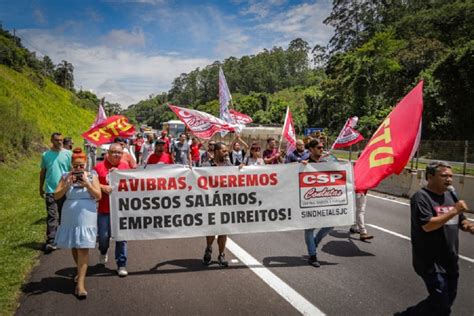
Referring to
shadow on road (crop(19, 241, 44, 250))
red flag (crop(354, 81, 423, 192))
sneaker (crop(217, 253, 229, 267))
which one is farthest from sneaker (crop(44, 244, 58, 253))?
red flag (crop(354, 81, 423, 192))

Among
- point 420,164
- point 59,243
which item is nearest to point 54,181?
point 59,243

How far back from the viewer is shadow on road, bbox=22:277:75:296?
16.1ft

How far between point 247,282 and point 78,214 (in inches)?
89.6

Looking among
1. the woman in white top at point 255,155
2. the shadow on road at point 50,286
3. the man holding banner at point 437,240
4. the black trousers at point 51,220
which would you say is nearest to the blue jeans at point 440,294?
the man holding banner at point 437,240

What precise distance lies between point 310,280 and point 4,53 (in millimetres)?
45957

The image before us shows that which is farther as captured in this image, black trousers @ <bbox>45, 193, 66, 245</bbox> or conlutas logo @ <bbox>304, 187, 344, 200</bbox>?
black trousers @ <bbox>45, 193, 66, 245</bbox>

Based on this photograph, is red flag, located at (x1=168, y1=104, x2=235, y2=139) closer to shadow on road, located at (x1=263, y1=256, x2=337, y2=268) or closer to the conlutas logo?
the conlutas logo

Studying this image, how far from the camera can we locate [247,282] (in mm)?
5242

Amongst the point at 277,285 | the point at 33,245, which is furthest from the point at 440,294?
the point at 33,245

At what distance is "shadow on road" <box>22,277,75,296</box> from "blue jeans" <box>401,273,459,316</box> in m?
3.98

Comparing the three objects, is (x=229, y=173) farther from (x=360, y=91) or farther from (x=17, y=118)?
(x=360, y=91)

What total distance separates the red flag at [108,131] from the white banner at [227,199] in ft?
10.4

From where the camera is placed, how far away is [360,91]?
143ft

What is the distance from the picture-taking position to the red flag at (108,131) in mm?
8644
